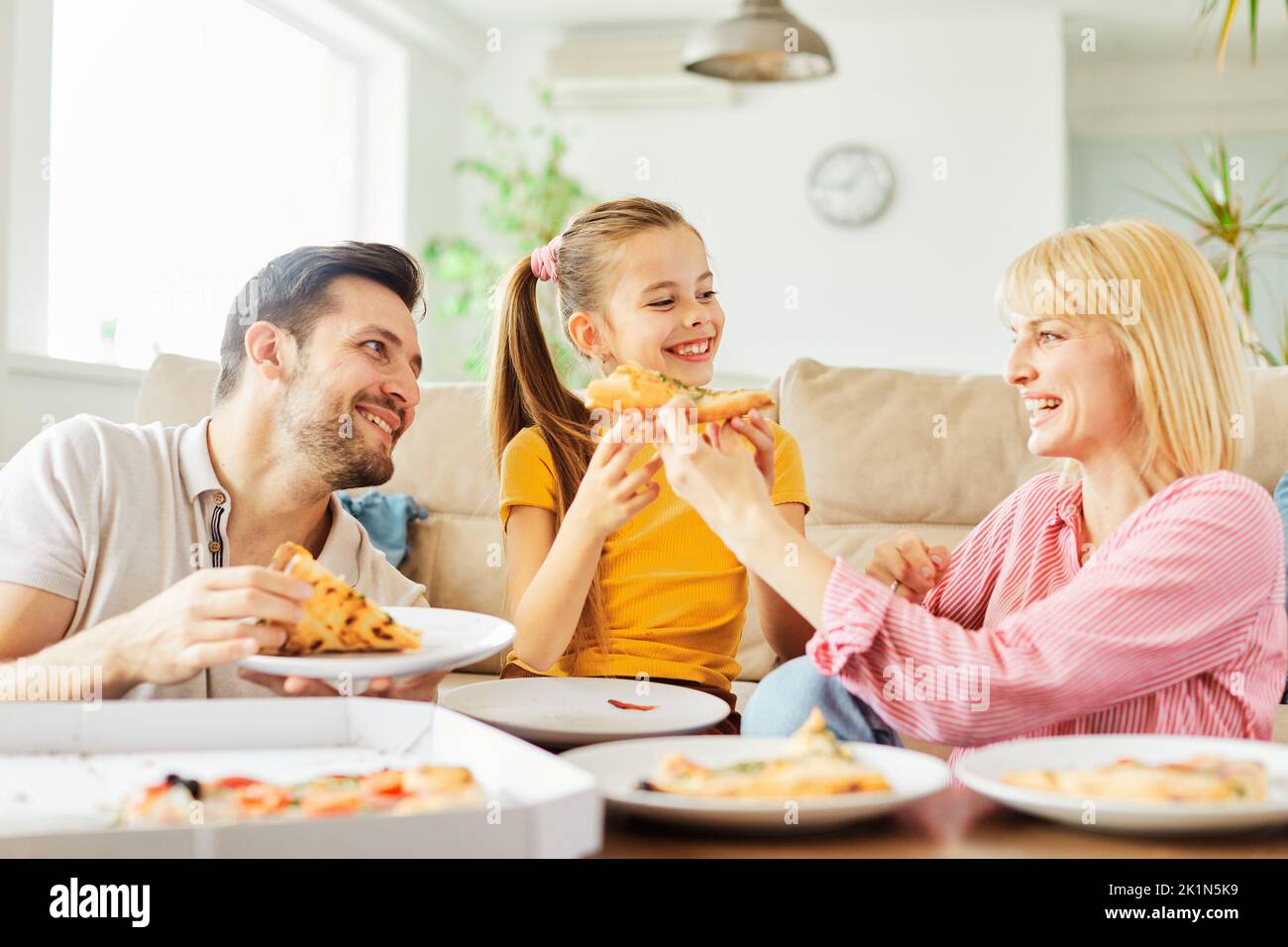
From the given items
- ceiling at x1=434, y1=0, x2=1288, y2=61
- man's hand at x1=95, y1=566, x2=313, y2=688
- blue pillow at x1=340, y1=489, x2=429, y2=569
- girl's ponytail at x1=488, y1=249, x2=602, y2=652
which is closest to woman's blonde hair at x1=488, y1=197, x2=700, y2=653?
girl's ponytail at x1=488, y1=249, x2=602, y2=652

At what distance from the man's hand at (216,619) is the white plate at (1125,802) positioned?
627 millimetres

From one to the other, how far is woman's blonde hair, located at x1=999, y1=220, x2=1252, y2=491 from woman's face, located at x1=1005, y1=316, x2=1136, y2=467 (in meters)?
0.01

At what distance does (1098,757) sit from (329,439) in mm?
1138

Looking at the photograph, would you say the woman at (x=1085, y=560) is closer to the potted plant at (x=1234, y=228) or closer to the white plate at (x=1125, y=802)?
the white plate at (x=1125, y=802)

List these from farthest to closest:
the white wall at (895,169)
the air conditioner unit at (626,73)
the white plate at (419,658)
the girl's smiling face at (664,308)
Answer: the air conditioner unit at (626,73) → the white wall at (895,169) → the girl's smiling face at (664,308) → the white plate at (419,658)

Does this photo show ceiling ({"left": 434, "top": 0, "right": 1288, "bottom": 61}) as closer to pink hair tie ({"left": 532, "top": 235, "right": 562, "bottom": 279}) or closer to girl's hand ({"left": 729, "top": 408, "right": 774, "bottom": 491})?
pink hair tie ({"left": 532, "top": 235, "right": 562, "bottom": 279})

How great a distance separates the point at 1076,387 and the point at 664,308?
0.78 meters

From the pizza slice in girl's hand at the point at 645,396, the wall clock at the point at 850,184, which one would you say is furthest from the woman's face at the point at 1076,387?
the wall clock at the point at 850,184

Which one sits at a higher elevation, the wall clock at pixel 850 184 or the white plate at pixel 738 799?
the wall clock at pixel 850 184

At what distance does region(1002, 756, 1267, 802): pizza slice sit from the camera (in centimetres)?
82

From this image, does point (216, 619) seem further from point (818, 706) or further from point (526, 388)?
point (526, 388)

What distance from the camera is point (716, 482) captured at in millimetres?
1283

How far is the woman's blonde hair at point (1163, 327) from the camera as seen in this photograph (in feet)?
4.54
